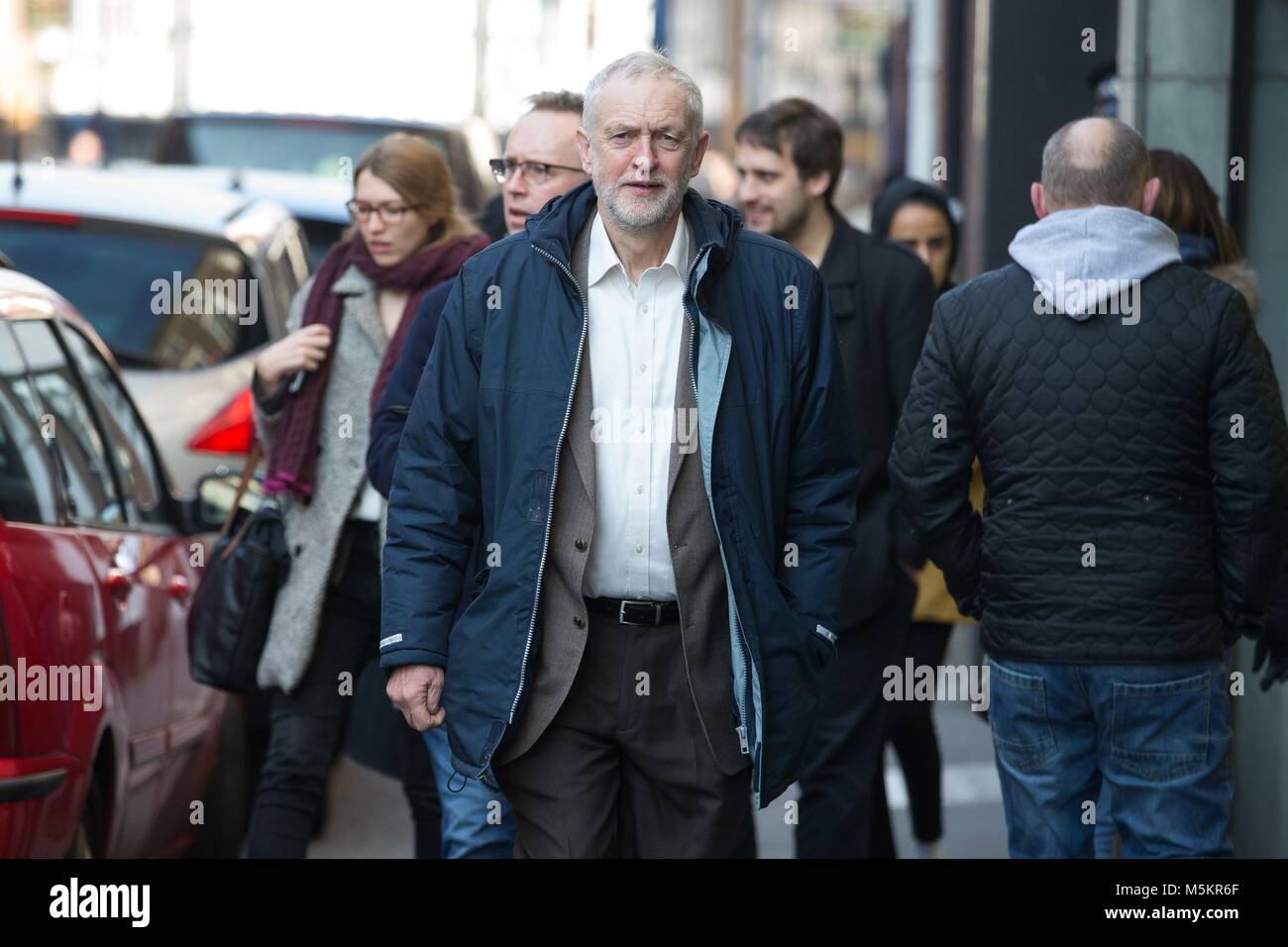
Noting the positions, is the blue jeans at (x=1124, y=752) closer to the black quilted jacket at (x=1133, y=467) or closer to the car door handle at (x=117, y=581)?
the black quilted jacket at (x=1133, y=467)

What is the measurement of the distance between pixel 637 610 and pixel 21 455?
5.25 feet

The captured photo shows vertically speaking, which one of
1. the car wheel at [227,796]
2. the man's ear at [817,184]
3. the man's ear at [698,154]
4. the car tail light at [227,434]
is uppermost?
the man's ear at [817,184]

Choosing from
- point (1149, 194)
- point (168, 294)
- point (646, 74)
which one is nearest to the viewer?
point (646, 74)

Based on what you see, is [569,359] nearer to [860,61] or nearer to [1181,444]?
[1181,444]

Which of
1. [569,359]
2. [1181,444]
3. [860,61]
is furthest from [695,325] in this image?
[860,61]

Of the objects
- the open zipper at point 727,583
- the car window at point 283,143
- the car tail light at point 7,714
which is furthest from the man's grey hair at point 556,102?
the car window at point 283,143

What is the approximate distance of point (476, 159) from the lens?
44.4 feet

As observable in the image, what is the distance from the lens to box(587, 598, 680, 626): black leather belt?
164 inches

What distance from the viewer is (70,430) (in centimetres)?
547

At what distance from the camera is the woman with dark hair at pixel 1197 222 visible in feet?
16.6

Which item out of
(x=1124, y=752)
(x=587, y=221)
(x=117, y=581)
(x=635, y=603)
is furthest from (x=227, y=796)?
(x=1124, y=752)

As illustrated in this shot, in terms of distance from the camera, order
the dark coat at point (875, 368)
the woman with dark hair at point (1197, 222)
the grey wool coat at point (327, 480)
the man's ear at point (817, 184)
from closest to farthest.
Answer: the woman with dark hair at point (1197, 222) → the grey wool coat at point (327, 480) → the dark coat at point (875, 368) → the man's ear at point (817, 184)

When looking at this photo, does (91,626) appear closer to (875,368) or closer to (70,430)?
(70,430)
